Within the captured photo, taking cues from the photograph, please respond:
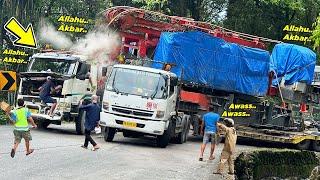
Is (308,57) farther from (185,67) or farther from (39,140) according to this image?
(39,140)

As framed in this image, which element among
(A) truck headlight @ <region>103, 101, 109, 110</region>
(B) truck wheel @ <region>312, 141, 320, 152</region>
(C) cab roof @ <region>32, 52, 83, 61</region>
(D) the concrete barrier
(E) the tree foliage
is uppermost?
(E) the tree foliage

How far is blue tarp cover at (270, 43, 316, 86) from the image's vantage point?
2444cm

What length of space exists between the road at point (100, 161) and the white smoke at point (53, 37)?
11.2m

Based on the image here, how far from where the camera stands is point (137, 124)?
18.3m

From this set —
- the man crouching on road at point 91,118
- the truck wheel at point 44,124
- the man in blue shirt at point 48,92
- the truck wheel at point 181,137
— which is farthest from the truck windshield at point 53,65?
the man crouching on road at point 91,118

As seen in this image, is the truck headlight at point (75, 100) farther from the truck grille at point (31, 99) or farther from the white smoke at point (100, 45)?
the white smoke at point (100, 45)

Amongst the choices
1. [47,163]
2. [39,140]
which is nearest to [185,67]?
[39,140]

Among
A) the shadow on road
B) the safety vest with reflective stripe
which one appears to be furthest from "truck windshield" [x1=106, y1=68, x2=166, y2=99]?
the safety vest with reflective stripe

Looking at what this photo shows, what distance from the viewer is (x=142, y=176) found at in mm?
12641

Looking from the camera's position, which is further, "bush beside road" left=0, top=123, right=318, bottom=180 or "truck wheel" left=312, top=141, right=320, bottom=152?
"truck wheel" left=312, top=141, right=320, bottom=152

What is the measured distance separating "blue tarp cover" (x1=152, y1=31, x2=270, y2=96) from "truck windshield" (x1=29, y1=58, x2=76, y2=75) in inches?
120

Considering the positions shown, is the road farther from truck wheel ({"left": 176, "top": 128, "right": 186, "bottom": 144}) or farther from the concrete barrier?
truck wheel ({"left": 176, "top": 128, "right": 186, "bottom": 144})

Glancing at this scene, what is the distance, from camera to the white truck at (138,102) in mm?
18281

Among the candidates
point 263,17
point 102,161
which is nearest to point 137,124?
point 102,161
